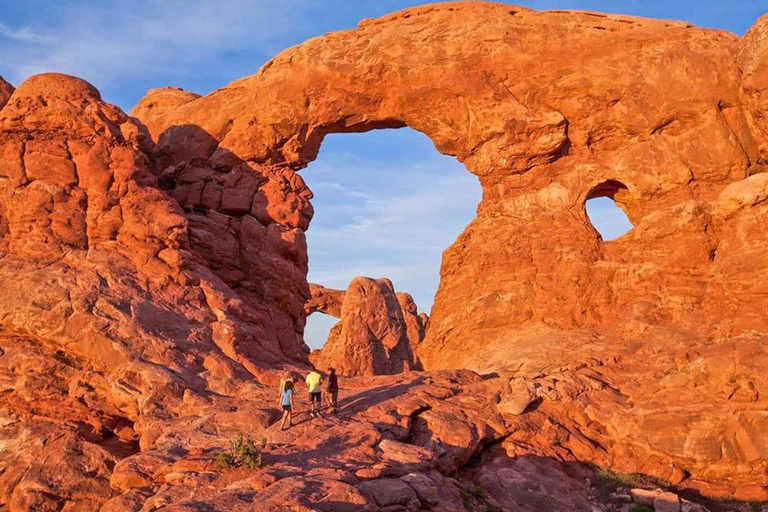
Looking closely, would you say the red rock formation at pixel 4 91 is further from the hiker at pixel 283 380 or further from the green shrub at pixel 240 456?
the green shrub at pixel 240 456

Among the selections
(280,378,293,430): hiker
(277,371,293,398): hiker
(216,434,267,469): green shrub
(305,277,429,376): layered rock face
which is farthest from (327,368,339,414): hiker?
(305,277,429,376): layered rock face

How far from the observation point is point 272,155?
27391 millimetres

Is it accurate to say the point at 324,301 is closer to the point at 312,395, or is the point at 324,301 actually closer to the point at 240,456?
the point at 312,395

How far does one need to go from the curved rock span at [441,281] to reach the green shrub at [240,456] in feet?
0.92

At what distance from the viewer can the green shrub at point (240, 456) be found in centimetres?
1468

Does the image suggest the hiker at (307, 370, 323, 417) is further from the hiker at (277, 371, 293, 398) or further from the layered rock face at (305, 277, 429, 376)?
the layered rock face at (305, 277, 429, 376)

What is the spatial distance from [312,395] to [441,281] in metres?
10.3

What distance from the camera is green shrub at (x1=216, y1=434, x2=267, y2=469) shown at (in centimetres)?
1468

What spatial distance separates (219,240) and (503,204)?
917 cm

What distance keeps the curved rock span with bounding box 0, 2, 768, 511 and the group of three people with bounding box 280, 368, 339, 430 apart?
1.58 feet

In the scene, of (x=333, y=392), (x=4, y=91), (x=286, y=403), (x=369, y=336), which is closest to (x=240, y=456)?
(x=286, y=403)

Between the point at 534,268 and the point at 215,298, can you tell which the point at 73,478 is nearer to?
the point at 215,298

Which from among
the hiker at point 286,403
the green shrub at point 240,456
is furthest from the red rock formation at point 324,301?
the green shrub at point 240,456

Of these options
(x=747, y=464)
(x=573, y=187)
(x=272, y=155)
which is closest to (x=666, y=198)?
(x=573, y=187)
